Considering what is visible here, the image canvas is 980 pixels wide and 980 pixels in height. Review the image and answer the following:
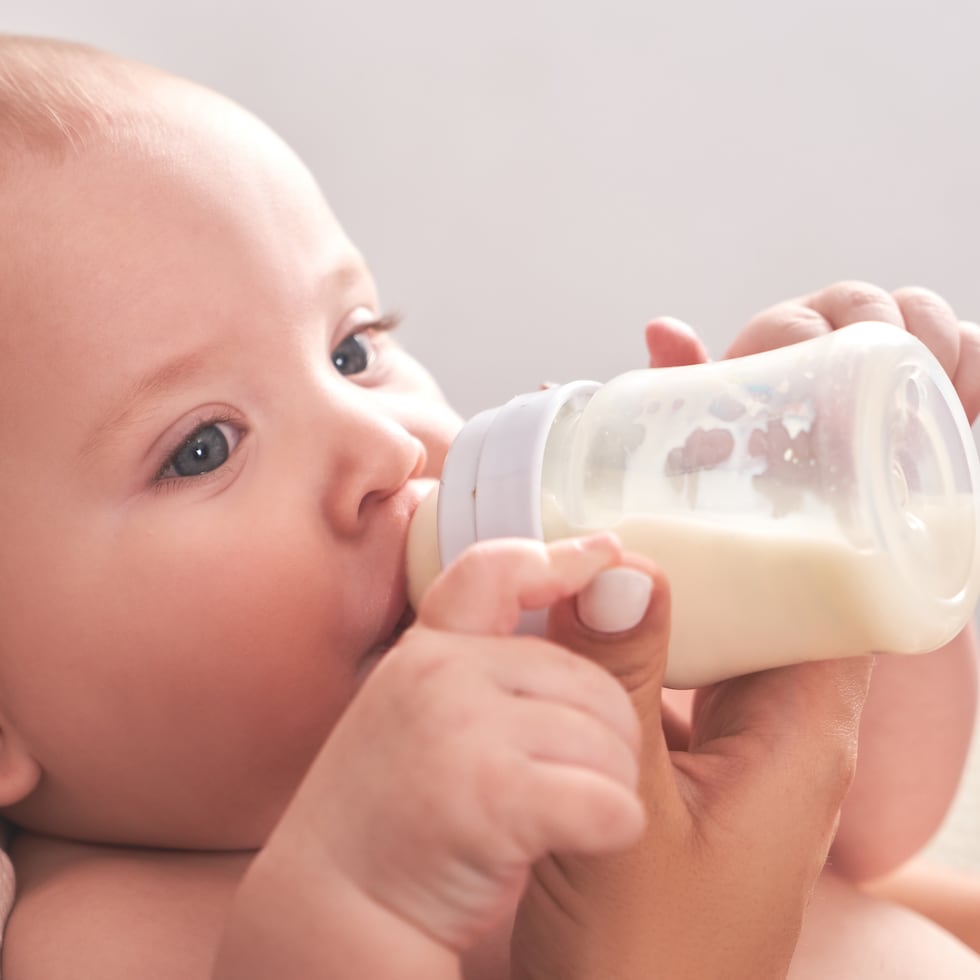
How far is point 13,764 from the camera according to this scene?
0.78 m

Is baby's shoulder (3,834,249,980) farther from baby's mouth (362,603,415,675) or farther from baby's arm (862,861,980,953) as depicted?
baby's arm (862,861,980,953)

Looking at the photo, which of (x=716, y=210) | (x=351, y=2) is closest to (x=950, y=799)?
(x=716, y=210)

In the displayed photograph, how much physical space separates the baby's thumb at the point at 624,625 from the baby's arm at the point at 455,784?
0.01 m

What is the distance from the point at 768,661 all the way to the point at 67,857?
0.51 metres

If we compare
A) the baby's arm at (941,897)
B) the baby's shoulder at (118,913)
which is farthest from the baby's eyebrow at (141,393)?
the baby's arm at (941,897)

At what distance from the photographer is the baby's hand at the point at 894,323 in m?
0.81

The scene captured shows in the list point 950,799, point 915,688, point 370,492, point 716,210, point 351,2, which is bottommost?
point 950,799

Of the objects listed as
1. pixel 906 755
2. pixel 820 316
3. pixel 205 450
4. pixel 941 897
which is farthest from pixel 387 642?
pixel 941 897

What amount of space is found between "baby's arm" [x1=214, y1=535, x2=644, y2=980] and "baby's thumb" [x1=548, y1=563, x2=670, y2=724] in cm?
1

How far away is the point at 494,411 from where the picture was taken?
646 millimetres

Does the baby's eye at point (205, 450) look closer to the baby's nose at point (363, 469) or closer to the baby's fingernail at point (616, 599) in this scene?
the baby's nose at point (363, 469)

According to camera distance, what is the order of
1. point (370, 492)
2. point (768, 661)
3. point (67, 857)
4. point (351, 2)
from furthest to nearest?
point (351, 2)
point (67, 857)
point (370, 492)
point (768, 661)

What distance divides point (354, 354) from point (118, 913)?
39 centimetres

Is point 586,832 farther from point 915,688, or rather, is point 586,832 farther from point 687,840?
point 915,688
